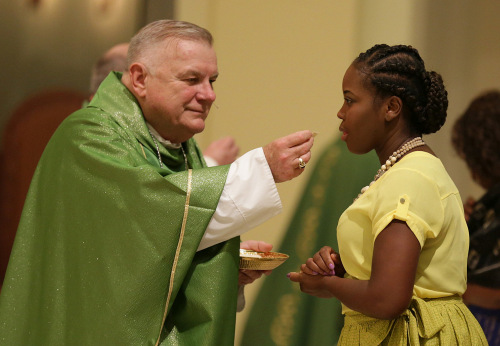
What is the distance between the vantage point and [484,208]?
177 inches

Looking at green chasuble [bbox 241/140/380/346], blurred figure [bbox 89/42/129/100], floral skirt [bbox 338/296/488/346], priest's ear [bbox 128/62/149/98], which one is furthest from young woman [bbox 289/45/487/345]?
blurred figure [bbox 89/42/129/100]

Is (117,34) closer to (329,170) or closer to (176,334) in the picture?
(329,170)

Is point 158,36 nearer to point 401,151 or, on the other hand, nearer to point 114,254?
point 114,254

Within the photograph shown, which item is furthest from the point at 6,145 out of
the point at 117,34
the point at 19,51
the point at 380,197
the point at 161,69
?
the point at 380,197

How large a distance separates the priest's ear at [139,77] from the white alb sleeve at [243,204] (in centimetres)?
62

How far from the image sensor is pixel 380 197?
231 centimetres

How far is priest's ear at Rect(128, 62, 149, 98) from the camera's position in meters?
3.05

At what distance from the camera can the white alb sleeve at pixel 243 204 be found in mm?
2693

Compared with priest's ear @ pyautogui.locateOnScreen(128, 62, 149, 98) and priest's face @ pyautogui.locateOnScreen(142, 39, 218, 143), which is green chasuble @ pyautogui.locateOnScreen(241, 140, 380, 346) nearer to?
priest's face @ pyautogui.locateOnScreen(142, 39, 218, 143)

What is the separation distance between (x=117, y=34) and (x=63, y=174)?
134 inches

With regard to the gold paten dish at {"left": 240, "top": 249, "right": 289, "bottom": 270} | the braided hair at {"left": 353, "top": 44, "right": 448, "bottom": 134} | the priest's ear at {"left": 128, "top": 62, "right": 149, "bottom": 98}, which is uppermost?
the braided hair at {"left": 353, "top": 44, "right": 448, "bottom": 134}

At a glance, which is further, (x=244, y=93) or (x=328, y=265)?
(x=244, y=93)

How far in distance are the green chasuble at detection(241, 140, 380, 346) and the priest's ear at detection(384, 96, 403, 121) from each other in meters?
1.59

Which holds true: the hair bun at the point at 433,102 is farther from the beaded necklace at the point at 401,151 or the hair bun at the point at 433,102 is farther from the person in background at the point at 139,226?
the person in background at the point at 139,226
